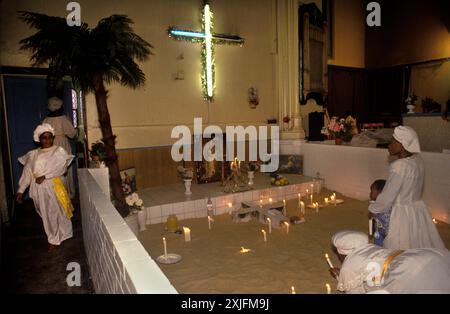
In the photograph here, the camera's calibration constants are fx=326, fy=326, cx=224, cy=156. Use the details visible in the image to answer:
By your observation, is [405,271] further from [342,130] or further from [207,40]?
[207,40]

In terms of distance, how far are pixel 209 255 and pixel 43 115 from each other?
555 cm

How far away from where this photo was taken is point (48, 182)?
190 inches

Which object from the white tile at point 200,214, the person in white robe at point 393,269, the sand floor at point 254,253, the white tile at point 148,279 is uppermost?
the white tile at point 148,279

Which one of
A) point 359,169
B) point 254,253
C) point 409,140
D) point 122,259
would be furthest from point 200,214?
point 122,259

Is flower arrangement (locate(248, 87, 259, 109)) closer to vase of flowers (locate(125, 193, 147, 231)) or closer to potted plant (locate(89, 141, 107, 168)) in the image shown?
vase of flowers (locate(125, 193, 147, 231))

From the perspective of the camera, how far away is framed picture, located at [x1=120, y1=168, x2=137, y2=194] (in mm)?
6885

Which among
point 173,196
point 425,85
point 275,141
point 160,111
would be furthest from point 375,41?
point 173,196

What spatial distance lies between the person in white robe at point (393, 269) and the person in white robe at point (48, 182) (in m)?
4.09

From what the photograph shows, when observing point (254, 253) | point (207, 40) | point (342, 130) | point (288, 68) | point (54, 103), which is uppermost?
point (207, 40)

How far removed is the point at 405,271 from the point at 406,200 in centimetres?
188

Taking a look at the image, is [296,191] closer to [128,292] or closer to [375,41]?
Result: [128,292]

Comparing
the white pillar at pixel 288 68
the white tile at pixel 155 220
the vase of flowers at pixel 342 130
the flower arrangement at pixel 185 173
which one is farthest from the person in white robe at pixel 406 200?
the white pillar at pixel 288 68

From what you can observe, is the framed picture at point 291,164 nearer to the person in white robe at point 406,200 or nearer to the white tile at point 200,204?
the white tile at point 200,204

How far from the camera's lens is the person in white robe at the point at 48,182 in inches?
188
